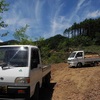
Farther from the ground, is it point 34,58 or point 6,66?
point 34,58

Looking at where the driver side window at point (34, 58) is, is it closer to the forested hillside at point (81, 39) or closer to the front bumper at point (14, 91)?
the front bumper at point (14, 91)

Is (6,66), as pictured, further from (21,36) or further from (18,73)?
(21,36)

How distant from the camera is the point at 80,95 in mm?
10766

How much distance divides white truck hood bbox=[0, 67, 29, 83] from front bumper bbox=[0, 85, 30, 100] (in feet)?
0.69

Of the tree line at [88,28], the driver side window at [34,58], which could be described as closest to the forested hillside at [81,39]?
the tree line at [88,28]

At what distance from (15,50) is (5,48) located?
59cm

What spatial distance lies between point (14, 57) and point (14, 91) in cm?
136

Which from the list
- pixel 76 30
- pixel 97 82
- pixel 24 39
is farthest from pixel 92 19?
pixel 97 82

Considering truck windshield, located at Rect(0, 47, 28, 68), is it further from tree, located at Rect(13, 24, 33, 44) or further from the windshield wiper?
tree, located at Rect(13, 24, 33, 44)

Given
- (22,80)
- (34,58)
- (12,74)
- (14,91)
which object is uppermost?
(34,58)

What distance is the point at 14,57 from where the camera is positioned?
8.38m

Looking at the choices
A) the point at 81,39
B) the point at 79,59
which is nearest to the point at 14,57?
the point at 79,59

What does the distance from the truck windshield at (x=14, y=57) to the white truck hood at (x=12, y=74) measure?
27cm

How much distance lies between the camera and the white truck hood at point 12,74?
7590 millimetres
